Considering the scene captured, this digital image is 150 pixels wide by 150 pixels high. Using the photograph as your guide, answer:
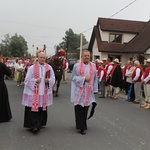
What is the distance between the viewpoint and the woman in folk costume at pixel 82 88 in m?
6.72

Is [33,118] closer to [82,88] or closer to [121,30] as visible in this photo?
[82,88]

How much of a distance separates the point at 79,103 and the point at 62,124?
108 cm

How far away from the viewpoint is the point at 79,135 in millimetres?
6484

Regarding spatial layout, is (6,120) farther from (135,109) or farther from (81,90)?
(135,109)

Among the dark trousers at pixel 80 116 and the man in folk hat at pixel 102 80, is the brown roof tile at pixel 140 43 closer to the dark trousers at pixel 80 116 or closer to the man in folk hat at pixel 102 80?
the man in folk hat at pixel 102 80

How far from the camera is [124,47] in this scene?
1221 inches

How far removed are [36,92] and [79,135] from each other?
1387 mm

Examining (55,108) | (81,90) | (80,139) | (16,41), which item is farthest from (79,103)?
(16,41)

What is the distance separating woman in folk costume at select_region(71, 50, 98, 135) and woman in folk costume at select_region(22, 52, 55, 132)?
599 millimetres

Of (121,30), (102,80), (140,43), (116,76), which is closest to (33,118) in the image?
(116,76)

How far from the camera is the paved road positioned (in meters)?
5.71

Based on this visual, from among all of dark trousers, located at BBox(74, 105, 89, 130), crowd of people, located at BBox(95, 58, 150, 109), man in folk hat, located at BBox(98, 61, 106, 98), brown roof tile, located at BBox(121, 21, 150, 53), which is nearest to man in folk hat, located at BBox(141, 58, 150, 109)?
crowd of people, located at BBox(95, 58, 150, 109)

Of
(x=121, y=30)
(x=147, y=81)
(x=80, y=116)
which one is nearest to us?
(x=80, y=116)

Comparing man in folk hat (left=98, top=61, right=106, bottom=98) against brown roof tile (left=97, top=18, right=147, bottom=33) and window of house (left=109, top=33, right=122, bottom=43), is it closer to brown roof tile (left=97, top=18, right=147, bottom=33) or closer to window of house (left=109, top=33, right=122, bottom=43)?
brown roof tile (left=97, top=18, right=147, bottom=33)
